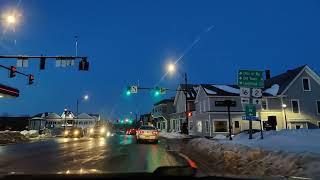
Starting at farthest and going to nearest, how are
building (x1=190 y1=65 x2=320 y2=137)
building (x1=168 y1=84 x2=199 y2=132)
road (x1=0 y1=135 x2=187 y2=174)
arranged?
building (x1=168 y1=84 x2=199 y2=132) < building (x1=190 y1=65 x2=320 y2=137) < road (x1=0 y1=135 x2=187 y2=174)

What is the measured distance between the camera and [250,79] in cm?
2011

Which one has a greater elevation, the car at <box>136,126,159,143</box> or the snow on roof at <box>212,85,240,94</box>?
the snow on roof at <box>212,85,240,94</box>

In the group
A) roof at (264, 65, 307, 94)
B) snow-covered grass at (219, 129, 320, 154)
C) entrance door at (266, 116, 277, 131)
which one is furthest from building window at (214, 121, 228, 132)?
snow-covered grass at (219, 129, 320, 154)

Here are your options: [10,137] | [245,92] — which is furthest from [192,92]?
[245,92]

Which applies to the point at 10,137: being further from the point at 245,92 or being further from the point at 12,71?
the point at 245,92

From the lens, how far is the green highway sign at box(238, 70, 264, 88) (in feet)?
65.4

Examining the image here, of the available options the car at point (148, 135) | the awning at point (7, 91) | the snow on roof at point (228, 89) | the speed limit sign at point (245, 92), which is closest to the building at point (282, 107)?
the snow on roof at point (228, 89)

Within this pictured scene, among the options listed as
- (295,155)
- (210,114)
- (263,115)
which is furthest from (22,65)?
(263,115)

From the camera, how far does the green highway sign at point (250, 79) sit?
19.9 m

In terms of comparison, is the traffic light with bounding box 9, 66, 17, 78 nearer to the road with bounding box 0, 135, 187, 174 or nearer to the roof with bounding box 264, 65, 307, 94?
the road with bounding box 0, 135, 187, 174

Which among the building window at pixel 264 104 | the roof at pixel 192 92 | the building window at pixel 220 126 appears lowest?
the building window at pixel 220 126

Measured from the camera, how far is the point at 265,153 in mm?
13336

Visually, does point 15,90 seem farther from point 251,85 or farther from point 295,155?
point 295,155

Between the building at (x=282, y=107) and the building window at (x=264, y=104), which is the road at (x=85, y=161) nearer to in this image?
the building at (x=282, y=107)
